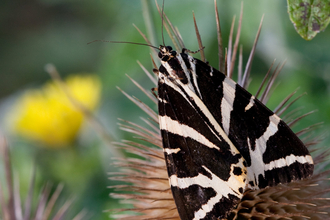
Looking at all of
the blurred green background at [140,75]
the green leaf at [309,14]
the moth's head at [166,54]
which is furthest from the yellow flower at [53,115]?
the green leaf at [309,14]

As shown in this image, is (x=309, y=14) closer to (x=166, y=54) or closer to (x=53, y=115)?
Answer: (x=166, y=54)

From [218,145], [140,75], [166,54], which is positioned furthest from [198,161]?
[140,75]

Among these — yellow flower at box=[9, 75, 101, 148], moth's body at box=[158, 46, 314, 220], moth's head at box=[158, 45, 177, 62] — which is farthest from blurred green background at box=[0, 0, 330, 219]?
moth's body at box=[158, 46, 314, 220]

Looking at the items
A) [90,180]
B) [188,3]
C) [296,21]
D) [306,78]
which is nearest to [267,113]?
[296,21]

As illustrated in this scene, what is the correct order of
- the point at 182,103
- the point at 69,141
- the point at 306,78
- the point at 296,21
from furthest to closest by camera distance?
the point at 69,141 → the point at 306,78 → the point at 182,103 → the point at 296,21

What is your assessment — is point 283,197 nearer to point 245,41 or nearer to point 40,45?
point 245,41

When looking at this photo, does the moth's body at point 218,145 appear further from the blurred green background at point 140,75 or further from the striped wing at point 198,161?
the blurred green background at point 140,75
